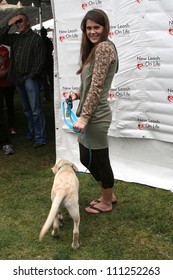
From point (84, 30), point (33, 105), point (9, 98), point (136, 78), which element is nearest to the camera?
point (84, 30)

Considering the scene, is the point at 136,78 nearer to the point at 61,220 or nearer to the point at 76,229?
the point at 61,220

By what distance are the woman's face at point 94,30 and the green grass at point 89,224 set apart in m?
1.81

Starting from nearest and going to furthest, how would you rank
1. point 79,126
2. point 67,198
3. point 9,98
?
1. point 67,198
2. point 79,126
3. point 9,98

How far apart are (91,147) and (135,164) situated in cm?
137

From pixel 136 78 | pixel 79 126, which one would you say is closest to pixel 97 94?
pixel 79 126

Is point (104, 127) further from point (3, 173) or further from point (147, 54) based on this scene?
point (3, 173)

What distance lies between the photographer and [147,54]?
14.2ft

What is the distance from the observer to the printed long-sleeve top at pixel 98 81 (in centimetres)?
323

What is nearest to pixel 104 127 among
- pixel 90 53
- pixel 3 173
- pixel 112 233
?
pixel 90 53

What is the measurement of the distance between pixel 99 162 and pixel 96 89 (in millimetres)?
818

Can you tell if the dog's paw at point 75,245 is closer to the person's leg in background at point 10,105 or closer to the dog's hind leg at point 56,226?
the dog's hind leg at point 56,226

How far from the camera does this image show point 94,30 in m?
3.30

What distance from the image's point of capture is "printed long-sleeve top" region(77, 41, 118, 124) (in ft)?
10.6

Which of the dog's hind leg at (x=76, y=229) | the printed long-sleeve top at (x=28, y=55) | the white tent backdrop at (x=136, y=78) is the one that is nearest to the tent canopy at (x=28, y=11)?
the printed long-sleeve top at (x=28, y=55)
